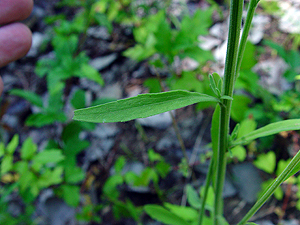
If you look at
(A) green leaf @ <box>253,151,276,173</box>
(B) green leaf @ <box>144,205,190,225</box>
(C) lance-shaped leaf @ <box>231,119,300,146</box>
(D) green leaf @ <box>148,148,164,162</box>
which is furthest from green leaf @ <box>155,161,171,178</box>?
(C) lance-shaped leaf @ <box>231,119,300,146</box>

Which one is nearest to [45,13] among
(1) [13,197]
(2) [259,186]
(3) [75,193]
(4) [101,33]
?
(4) [101,33]

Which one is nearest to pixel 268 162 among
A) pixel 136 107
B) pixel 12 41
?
pixel 136 107

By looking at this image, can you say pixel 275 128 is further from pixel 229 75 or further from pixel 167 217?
pixel 167 217

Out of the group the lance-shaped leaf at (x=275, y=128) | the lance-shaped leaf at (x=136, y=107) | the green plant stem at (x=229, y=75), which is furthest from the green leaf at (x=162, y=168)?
the lance-shaped leaf at (x=136, y=107)

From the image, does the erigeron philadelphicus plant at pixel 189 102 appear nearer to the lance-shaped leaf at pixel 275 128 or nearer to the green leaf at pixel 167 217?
the lance-shaped leaf at pixel 275 128

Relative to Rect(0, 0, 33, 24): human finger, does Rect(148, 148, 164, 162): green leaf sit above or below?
below

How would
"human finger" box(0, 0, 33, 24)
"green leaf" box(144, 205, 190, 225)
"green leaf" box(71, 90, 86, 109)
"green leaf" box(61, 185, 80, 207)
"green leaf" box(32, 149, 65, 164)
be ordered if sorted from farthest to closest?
"green leaf" box(71, 90, 86, 109)
"green leaf" box(61, 185, 80, 207)
"green leaf" box(32, 149, 65, 164)
"human finger" box(0, 0, 33, 24)
"green leaf" box(144, 205, 190, 225)

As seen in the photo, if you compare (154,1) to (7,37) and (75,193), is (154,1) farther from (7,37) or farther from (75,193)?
(75,193)

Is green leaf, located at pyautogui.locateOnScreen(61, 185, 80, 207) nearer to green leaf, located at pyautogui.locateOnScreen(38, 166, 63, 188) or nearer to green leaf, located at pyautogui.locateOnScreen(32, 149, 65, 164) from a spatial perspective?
green leaf, located at pyautogui.locateOnScreen(38, 166, 63, 188)
